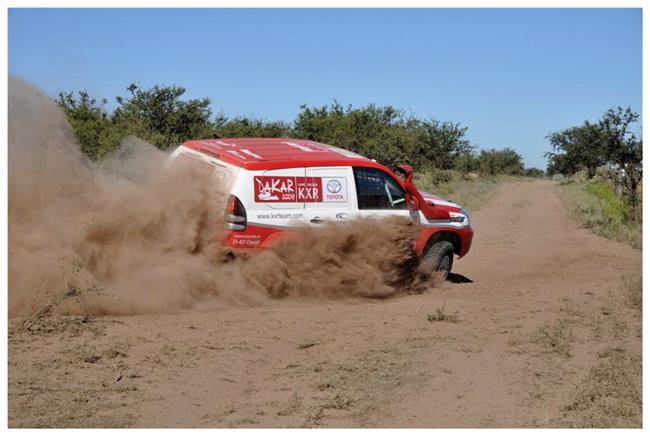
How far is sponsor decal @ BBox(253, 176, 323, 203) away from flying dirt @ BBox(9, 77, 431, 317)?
15.1 inches

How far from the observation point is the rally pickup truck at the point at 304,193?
982 centimetres

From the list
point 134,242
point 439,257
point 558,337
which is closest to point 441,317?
point 558,337

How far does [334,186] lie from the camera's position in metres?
10.5

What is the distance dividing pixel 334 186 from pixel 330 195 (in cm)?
12

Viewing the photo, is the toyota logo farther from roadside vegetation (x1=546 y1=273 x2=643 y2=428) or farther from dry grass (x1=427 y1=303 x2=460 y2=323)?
roadside vegetation (x1=546 y1=273 x2=643 y2=428)

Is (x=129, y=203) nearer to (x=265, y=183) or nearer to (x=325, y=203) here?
(x=265, y=183)

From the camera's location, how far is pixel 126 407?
5879 mm

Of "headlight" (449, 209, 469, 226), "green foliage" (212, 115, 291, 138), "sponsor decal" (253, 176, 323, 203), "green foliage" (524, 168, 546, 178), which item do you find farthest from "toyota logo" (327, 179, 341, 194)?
"green foliage" (524, 168, 546, 178)

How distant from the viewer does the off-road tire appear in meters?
11.6

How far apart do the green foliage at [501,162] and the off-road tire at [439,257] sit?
7763cm

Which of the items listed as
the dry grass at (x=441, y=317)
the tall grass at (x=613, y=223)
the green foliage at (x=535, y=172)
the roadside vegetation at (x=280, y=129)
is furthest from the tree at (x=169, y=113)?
the green foliage at (x=535, y=172)

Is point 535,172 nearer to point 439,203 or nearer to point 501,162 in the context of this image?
point 501,162

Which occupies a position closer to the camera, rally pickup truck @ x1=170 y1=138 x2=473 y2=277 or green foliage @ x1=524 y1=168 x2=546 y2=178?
rally pickup truck @ x1=170 y1=138 x2=473 y2=277

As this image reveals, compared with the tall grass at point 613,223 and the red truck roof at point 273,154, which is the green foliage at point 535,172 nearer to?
the tall grass at point 613,223
